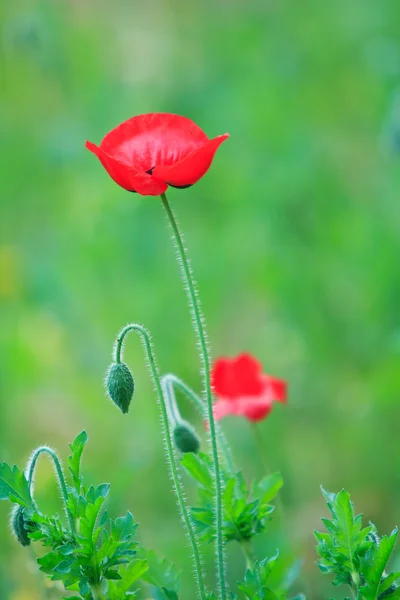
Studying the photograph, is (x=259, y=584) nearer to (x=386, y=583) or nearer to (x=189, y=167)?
(x=386, y=583)

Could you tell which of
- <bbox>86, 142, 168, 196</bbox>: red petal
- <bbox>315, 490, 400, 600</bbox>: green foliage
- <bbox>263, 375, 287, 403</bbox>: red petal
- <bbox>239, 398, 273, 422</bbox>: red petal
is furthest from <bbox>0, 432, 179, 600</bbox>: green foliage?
<bbox>263, 375, 287, 403</bbox>: red petal

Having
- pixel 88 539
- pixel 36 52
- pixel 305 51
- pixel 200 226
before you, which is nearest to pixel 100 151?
pixel 88 539

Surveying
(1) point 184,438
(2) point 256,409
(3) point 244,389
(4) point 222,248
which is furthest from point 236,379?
(4) point 222,248

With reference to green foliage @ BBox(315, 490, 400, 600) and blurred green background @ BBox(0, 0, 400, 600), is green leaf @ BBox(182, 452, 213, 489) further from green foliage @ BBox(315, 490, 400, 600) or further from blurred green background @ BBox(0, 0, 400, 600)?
blurred green background @ BBox(0, 0, 400, 600)

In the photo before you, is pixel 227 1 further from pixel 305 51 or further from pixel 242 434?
pixel 242 434

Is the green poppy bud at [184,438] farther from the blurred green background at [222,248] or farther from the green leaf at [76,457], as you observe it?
the blurred green background at [222,248]

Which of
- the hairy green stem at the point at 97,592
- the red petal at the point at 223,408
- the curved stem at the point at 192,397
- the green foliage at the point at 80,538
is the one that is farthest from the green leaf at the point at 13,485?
the red petal at the point at 223,408
